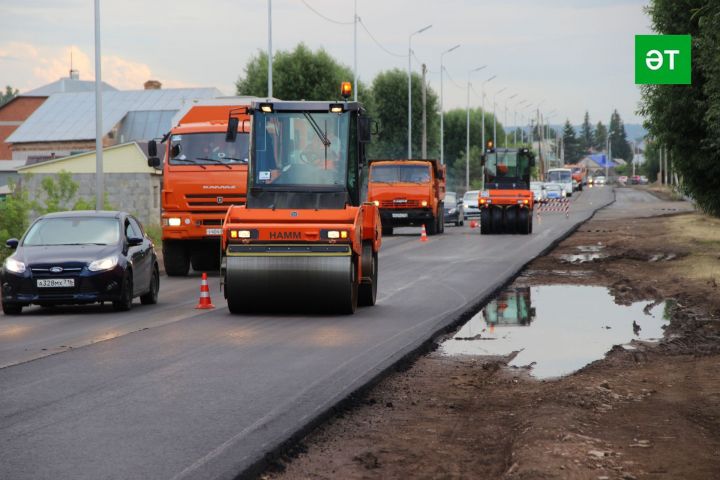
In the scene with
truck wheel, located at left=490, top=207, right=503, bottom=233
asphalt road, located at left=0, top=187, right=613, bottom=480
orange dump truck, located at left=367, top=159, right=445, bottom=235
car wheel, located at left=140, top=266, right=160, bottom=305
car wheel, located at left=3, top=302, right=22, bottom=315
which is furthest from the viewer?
truck wheel, located at left=490, top=207, right=503, bottom=233

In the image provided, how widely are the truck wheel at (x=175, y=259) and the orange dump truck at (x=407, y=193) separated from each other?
60.5ft

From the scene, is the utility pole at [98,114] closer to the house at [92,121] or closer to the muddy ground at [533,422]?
the muddy ground at [533,422]

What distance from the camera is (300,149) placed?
19.5m

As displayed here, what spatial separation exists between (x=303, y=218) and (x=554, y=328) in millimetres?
3804

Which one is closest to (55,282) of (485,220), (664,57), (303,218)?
(303,218)

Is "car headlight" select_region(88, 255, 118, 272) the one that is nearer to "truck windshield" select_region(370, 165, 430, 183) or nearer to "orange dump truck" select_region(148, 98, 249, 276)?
"orange dump truck" select_region(148, 98, 249, 276)

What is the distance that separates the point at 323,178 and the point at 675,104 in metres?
17.1

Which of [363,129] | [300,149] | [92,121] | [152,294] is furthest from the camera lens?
[92,121]

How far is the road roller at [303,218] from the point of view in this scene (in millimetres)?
17766

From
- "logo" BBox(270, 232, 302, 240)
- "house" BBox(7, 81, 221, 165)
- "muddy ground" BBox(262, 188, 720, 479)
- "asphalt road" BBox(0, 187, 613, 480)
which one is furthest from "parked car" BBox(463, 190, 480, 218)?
"muddy ground" BBox(262, 188, 720, 479)

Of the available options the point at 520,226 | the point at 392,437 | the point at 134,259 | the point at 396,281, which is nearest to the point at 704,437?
the point at 392,437

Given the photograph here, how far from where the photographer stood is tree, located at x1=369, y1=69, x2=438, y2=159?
387 ft

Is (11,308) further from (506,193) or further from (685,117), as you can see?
(506,193)

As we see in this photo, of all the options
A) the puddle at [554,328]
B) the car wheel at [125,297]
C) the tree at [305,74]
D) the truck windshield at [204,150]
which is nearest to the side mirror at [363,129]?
the puddle at [554,328]
